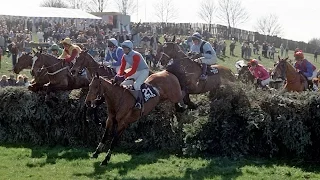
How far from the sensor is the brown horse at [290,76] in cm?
1298

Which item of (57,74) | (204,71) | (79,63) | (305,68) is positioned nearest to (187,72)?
(204,71)

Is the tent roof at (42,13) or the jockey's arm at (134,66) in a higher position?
the tent roof at (42,13)

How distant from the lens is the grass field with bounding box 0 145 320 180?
8.58 meters

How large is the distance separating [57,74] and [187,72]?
3.24 m

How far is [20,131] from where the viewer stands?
11375 mm

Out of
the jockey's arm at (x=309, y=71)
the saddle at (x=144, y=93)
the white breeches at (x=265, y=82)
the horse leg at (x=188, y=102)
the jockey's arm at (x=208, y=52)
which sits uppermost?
the jockey's arm at (x=208, y=52)

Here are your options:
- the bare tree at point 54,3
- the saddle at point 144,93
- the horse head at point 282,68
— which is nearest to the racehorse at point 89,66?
the saddle at point 144,93

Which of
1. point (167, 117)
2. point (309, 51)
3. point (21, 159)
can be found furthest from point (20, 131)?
point (309, 51)

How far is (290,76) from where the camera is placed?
42.7 ft

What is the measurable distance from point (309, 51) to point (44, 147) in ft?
168

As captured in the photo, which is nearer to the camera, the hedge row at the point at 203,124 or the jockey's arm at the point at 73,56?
the hedge row at the point at 203,124

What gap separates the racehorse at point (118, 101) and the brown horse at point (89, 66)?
1711 mm

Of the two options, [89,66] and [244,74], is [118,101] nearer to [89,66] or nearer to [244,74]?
[89,66]

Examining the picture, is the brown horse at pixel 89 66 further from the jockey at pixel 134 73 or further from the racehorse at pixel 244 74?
the racehorse at pixel 244 74
